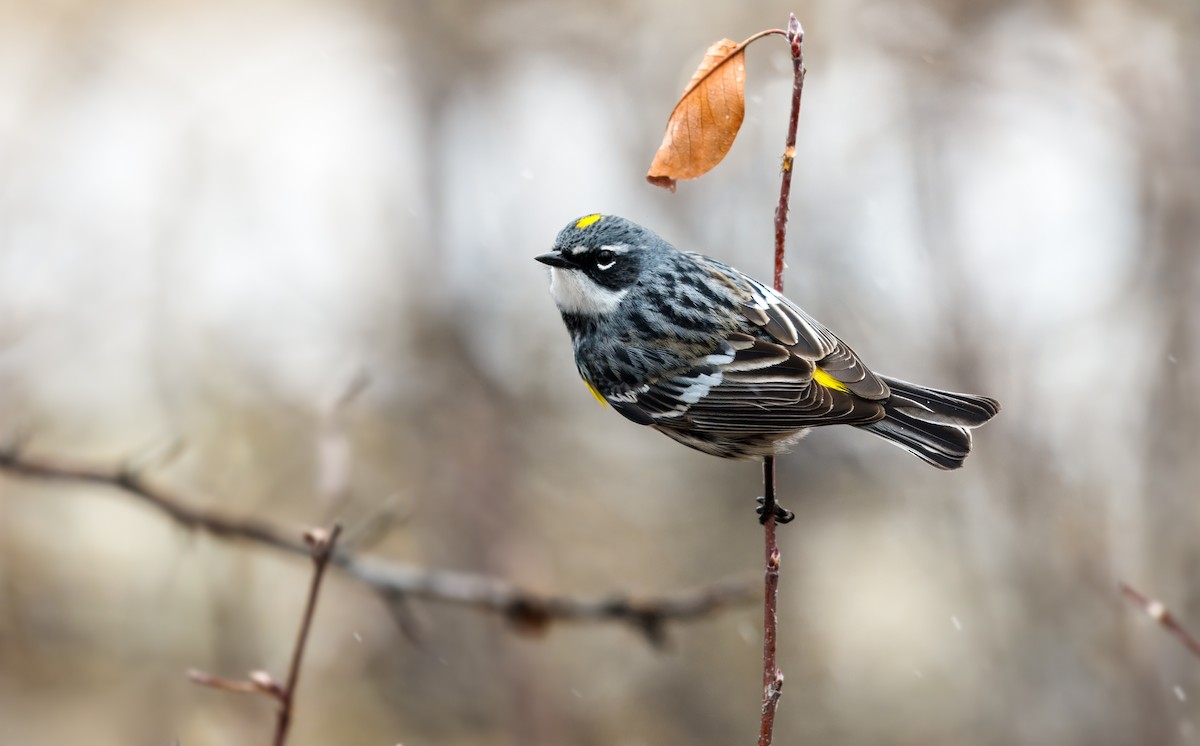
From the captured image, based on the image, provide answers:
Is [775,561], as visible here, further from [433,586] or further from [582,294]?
[433,586]

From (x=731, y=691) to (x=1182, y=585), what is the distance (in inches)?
128

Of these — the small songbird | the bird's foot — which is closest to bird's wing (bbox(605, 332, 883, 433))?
the small songbird

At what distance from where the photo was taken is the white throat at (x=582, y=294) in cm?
397

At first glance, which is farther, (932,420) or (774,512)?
(932,420)

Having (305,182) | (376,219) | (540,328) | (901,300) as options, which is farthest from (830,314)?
(305,182)

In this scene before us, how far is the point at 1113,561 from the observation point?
760 centimetres

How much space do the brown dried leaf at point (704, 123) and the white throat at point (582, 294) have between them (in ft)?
4.07

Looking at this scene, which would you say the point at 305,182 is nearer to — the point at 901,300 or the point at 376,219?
the point at 376,219

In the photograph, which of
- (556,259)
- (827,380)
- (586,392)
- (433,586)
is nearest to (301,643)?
(556,259)

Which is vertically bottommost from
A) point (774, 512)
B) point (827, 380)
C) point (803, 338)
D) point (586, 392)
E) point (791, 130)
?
point (774, 512)

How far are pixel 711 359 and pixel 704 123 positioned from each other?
136 centimetres

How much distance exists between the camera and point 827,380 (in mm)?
3928

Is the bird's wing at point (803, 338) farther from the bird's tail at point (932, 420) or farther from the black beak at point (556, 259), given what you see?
the black beak at point (556, 259)

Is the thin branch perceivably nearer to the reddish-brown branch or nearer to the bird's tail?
the reddish-brown branch
